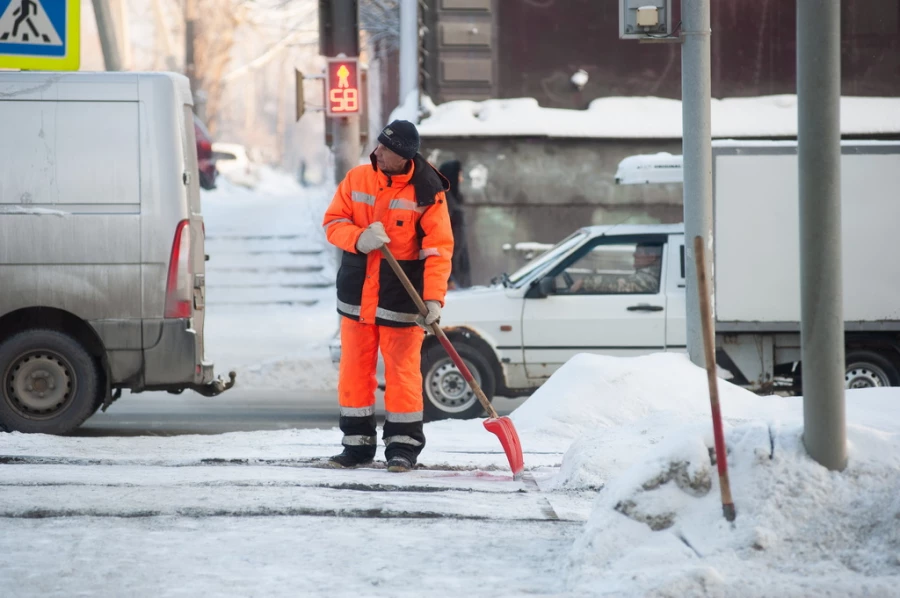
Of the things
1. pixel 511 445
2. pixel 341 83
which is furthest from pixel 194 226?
pixel 341 83

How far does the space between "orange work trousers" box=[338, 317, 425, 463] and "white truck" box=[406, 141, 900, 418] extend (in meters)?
3.17

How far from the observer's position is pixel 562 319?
9609mm

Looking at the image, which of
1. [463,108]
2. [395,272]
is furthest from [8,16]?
[463,108]

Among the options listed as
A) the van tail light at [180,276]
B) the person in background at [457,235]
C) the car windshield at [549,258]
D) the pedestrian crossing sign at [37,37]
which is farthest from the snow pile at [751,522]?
the person in background at [457,235]

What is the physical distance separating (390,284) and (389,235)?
260 millimetres

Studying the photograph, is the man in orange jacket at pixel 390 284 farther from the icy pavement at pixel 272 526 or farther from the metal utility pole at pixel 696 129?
the metal utility pole at pixel 696 129

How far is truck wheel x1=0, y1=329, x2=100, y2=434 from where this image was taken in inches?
300

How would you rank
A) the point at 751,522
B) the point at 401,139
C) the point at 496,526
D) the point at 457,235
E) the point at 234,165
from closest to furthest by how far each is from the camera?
the point at 751,522
the point at 496,526
the point at 401,139
the point at 457,235
the point at 234,165

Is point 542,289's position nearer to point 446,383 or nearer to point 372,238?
point 446,383

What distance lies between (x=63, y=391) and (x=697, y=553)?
4803mm

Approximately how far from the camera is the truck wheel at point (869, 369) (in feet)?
31.2

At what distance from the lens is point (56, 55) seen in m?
8.22

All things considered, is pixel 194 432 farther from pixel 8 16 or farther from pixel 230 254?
pixel 230 254

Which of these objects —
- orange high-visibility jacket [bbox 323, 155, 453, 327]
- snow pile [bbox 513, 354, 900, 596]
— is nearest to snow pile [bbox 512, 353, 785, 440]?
orange high-visibility jacket [bbox 323, 155, 453, 327]
